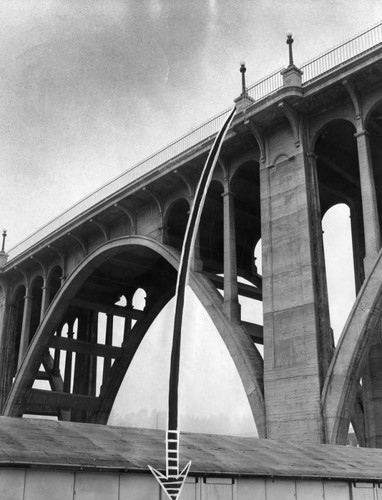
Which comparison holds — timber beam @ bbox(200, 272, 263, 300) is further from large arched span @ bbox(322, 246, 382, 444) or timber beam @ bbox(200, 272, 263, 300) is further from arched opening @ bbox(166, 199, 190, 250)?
large arched span @ bbox(322, 246, 382, 444)

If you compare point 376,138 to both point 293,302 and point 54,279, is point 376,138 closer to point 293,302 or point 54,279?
point 293,302

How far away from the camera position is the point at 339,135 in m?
30.6

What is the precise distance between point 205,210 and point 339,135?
9886 millimetres

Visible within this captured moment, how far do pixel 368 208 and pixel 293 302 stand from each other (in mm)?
4532

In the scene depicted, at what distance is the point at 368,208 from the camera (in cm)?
2442

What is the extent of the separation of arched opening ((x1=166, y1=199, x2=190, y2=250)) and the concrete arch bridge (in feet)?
0.41

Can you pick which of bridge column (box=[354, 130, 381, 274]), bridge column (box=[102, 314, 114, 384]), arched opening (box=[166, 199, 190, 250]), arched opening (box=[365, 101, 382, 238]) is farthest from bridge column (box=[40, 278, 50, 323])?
bridge column (box=[354, 130, 381, 274])

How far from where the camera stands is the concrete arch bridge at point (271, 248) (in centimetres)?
2430

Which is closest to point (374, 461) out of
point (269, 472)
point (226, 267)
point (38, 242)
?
point (269, 472)

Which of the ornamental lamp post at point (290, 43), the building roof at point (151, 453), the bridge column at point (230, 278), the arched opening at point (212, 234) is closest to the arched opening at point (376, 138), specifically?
the ornamental lamp post at point (290, 43)

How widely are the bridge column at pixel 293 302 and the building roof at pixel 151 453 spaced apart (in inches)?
271

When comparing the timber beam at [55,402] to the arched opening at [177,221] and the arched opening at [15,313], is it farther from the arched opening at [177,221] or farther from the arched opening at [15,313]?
the arched opening at [177,221]

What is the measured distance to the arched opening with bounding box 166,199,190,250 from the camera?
123ft

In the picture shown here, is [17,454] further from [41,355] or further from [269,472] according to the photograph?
[41,355]
